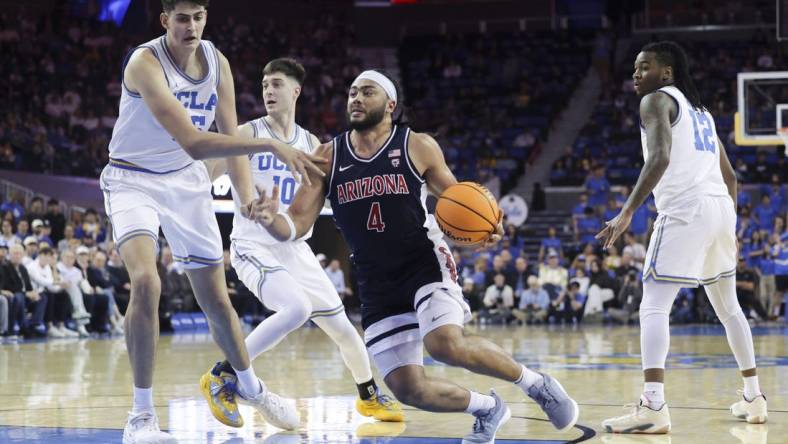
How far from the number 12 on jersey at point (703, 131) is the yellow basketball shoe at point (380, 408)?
2297mm

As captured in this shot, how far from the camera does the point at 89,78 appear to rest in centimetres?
2572

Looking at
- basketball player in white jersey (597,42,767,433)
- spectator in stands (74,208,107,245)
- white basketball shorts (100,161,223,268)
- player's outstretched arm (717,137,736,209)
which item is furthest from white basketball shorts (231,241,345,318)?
spectator in stands (74,208,107,245)

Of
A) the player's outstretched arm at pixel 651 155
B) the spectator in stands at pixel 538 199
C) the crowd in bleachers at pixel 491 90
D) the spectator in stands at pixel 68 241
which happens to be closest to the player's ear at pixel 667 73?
the player's outstretched arm at pixel 651 155

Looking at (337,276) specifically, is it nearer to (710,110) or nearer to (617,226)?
(710,110)

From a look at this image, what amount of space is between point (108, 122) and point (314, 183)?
20.0 metres

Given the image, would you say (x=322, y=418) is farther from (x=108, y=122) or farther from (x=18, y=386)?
(x=108, y=122)

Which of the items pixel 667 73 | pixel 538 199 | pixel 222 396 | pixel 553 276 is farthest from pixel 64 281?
pixel 538 199

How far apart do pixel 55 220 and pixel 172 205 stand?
13.5m

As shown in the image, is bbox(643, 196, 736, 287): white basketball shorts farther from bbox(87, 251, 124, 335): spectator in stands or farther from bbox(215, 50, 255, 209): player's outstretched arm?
bbox(87, 251, 124, 335): spectator in stands

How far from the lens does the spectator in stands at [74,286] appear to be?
15625 millimetres

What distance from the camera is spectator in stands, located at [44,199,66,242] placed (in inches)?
716

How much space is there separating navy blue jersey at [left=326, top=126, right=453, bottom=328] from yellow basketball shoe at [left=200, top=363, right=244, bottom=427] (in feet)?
3.21

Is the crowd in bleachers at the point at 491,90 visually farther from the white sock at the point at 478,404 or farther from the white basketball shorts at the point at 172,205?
the white sock at the point at 478,404

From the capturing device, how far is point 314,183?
5.49 metres
